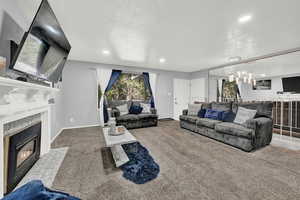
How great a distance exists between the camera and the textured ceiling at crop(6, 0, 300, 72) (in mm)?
1595

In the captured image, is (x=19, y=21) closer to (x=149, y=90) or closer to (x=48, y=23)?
(x=48, y=23)

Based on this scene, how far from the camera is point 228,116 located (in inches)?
121

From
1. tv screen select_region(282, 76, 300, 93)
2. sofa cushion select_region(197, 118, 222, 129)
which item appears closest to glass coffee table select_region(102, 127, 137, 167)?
sofa cushion select_region(197, 118, 222, 129)

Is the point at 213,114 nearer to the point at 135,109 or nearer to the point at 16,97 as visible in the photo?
the point at 135,109

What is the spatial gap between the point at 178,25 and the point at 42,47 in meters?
2.12

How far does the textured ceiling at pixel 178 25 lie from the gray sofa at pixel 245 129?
153 cm

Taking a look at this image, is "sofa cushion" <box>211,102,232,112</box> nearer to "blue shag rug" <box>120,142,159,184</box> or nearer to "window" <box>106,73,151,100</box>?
"blue shag rug" <box>120,142,159,184</box>

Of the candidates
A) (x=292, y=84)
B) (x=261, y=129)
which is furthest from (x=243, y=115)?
(x=292, y=84)

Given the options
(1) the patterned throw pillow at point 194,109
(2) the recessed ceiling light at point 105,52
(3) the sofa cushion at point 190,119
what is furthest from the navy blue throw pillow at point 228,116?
(2) the recessed ceiling light at point 105,52

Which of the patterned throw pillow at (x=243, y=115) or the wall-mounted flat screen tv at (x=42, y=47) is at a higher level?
the wall-mounted flat screen tv at (x=42, y=47)

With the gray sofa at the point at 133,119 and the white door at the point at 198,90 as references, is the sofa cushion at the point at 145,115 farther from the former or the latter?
the white door at the point at 198,90

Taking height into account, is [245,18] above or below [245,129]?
above

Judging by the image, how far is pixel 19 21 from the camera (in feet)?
5.53

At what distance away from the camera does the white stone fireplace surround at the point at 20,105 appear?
3.64 feet
